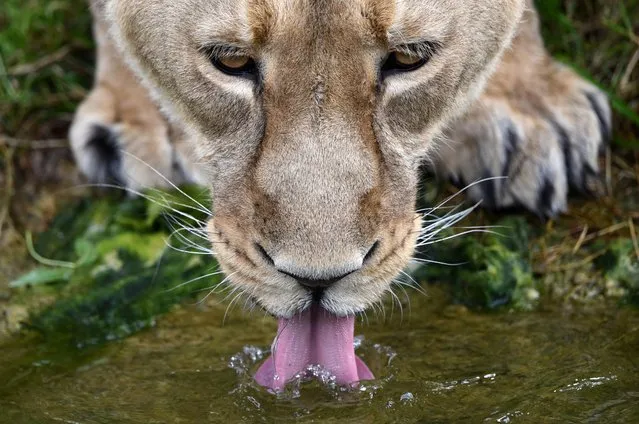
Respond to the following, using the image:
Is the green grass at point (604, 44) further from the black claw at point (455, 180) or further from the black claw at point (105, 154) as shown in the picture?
the black claw at point (105, 154)

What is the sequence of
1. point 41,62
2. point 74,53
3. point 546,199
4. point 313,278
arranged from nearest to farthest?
point 313,278
point 546,199
point 41,62
point 74,53

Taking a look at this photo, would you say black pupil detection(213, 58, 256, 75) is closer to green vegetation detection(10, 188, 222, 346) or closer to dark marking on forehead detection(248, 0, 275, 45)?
dark marking on forehead detection(248, 0, 275, 45)

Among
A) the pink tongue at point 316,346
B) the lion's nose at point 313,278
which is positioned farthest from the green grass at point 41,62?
the lion's nose at point 313,278

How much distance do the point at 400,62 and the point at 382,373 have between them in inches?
33.7

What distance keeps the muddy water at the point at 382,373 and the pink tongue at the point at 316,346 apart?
0.16 feet

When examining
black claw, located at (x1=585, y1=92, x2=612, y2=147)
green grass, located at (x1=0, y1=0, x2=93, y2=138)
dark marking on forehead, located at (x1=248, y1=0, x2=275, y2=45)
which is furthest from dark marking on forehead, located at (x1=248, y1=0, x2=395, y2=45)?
green grass, located at (x1=0, y1=0, x2=93, y2=138)

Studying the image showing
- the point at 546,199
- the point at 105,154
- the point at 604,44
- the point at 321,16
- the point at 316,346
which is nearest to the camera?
the point at 321,16

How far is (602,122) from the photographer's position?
4195 mm

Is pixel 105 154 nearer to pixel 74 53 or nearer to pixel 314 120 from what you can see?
pixel 74 53

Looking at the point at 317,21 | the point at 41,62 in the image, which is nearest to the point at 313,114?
the point at 317,21

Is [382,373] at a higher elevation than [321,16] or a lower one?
lower

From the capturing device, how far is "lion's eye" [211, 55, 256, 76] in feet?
10.1

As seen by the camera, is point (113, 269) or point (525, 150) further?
point (525, 150)

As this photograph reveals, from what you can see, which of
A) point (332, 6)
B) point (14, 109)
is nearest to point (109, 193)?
point (14, 109)
